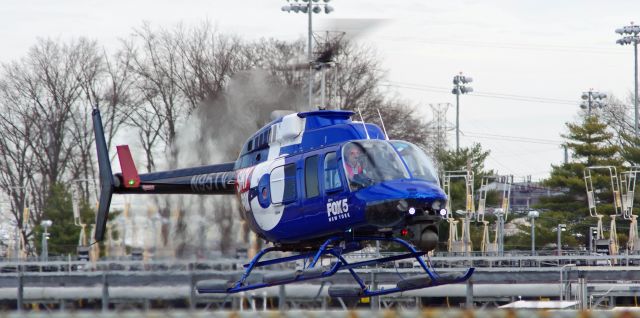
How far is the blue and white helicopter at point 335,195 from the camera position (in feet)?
62.1

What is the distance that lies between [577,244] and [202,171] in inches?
1307

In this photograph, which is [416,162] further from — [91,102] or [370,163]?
[91,102]

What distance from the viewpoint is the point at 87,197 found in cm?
5334

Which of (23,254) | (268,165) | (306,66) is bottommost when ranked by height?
(23,254)

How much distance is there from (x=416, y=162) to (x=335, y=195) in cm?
148

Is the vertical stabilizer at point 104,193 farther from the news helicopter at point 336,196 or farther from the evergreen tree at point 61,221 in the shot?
the evergreen tree at point 61,221

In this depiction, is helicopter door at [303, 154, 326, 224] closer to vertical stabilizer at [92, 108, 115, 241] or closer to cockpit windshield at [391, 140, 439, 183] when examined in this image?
cockpit windshield at [391, 140, 439, 183]

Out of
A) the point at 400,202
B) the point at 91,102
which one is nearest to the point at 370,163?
the point at 400,202

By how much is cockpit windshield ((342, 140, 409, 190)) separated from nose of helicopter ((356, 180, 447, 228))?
0.55 ft

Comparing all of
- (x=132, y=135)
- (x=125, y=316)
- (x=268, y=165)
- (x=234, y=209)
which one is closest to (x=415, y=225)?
(x=268, y=165)

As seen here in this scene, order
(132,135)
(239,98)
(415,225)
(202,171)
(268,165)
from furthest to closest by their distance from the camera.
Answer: (132,135), (239,98), (202,171), (268,165), (415,225)

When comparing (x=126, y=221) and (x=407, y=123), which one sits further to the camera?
(x=407, y=123)

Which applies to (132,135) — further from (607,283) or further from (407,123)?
(607,283)

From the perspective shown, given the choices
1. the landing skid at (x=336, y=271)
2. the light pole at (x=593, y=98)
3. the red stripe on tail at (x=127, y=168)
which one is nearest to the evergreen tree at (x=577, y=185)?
the light pole at (x=593, y=98)
